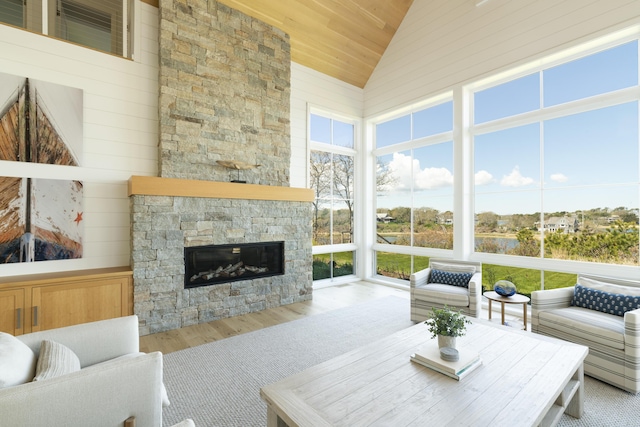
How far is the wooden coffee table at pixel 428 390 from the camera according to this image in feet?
4.51

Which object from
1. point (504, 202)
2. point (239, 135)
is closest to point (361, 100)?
point (239, 135)

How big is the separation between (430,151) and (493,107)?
3.67ft

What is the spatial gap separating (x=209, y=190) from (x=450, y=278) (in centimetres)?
322

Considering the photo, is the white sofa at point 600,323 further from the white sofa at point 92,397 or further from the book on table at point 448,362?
the white sofa at point 92,397

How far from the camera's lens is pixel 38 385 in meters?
1.12

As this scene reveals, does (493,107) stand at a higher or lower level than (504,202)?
higher

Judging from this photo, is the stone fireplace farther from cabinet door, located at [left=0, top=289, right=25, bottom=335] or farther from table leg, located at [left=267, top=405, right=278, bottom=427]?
table leg, located at [left=267, top=405, right=278, bottom=427]

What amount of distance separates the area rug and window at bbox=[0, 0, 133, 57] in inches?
145

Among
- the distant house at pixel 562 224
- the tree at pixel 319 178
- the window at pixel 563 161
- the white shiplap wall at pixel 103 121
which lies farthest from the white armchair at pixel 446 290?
the white shiplap wall at pixel 103 121

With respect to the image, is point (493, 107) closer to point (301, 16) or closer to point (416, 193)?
point (416, 193)

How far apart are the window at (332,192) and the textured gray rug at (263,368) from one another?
1816 millimetres

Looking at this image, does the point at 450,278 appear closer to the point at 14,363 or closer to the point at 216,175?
the point at 216,175

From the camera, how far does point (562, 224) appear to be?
3.77 metres

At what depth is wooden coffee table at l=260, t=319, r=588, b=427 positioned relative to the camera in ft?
4.51
